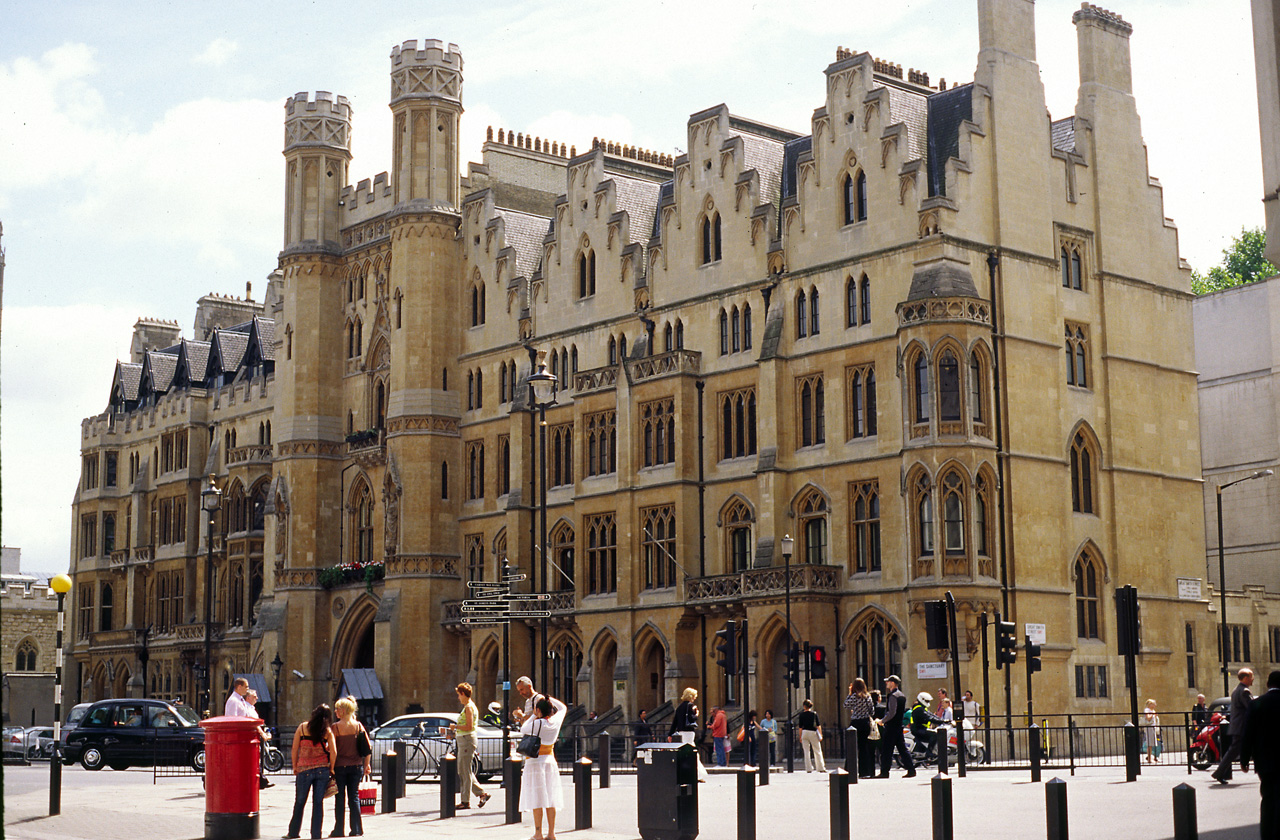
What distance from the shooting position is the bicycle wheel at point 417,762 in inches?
1315

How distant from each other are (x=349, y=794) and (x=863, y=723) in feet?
40.5

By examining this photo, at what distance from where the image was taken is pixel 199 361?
74938 millimetres

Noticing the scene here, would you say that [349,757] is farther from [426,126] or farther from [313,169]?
[313,169]

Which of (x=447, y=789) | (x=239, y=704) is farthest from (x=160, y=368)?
(x=447, y=789)

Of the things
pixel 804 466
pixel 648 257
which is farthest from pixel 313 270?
pixel 804 466

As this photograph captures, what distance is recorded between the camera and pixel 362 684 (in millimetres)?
53094

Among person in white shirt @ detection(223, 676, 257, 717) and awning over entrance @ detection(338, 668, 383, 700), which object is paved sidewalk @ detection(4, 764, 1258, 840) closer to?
person in white shirt @ detection(223, 676, 257, 717)

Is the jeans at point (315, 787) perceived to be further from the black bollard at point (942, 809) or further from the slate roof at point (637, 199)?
the slate roof at point (637, 199)

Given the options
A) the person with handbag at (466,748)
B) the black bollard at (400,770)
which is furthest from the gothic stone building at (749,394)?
the person with handbag at (466,748)

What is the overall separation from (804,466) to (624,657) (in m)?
7.97

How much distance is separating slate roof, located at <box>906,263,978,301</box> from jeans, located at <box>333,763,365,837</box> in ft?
76.4

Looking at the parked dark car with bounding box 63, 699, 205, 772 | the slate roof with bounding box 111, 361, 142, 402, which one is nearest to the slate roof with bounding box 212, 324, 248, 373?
the slate roof with bounding box 111, 361, 142, 402

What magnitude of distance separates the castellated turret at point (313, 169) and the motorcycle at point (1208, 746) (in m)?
39.2

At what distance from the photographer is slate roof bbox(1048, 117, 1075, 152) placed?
46194 millimetres
